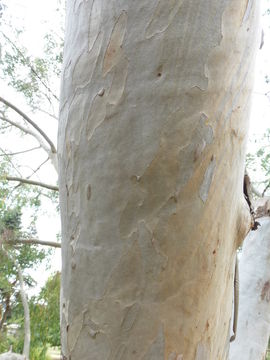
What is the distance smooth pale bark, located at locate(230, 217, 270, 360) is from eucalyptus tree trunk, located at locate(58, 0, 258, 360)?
0.70 m

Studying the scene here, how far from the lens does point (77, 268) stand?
1.22 ft

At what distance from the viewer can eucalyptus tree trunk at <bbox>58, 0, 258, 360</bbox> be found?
0.35 meters

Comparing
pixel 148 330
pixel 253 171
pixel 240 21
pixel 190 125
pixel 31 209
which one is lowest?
pixel 148 330

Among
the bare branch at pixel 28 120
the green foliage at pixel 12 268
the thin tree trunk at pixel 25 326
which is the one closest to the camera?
the thin tree trunk at pixel 25 326

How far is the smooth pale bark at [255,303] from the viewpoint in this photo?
1012mm

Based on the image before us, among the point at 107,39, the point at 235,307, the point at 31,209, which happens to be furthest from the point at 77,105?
the point at 31,209

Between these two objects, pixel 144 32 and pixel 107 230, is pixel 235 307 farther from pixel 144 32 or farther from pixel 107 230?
pixel 144 32

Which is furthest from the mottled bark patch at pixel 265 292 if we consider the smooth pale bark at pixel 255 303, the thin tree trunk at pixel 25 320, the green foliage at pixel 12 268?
the green foliage at pixel 12 268

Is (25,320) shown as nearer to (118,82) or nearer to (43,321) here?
(43,321)

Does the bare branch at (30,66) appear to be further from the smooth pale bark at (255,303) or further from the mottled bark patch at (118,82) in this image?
the mottled bark patch at (118,82)

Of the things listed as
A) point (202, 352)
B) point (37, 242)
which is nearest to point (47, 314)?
point (37, 242)

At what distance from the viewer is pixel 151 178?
1.15 feet

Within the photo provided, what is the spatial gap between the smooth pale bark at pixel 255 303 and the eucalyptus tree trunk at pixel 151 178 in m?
0.70

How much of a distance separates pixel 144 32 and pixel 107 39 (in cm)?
4
